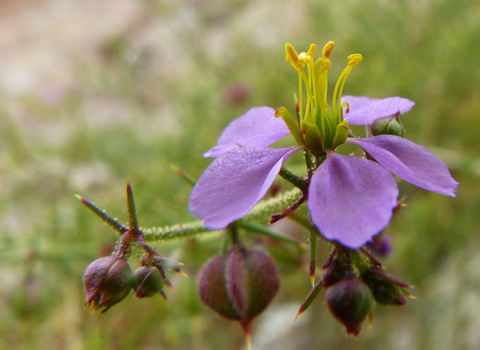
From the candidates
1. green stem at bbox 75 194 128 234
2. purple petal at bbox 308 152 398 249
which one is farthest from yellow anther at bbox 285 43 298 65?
green stem at bbox 75 194 128 234

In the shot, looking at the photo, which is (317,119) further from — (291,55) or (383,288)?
(383,288)

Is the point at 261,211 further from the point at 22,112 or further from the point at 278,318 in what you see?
the point at 22,112

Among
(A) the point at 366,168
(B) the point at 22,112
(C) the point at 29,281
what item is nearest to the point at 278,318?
(C) the point at 29,281

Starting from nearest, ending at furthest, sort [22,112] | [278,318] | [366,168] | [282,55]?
[366,168]
[278,318]
[282,55]
[22,112]

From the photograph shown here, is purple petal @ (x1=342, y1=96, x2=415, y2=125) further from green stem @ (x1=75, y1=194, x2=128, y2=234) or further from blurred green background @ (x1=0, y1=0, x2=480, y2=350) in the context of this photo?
blurred green background @ (x1=0, y1=0, x2=480, y2=350)

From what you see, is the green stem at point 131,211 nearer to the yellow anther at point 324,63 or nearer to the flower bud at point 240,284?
the flower bud at point 240,284

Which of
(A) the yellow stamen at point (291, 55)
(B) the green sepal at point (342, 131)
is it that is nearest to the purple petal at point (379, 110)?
(B) the green sepal at point (342, 131)
